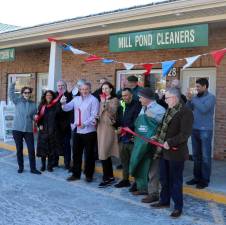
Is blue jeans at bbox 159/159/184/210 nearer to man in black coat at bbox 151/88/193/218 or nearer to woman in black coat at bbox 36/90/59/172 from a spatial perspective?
man in black coat at bbox 151/88/193/218

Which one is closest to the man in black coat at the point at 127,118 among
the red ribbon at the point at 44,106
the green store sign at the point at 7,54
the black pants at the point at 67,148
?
the red ribbon at the point at 44,106

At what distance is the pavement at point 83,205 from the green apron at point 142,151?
0.41 m

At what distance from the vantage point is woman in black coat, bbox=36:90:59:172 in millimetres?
7832

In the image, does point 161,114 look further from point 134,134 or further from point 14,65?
point 14,65

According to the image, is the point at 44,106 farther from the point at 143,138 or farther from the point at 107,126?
the point at 143,138

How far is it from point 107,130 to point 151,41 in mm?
2202

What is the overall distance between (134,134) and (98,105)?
1.12m

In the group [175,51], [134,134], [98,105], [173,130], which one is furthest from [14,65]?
[173,130]

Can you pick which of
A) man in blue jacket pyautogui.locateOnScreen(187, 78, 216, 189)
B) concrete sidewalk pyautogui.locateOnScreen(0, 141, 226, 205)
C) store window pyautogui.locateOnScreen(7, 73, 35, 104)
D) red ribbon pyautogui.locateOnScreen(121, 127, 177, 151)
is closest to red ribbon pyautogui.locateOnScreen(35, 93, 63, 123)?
concrete sidewalk pyautogui.locateOnScreen(0, 141, 226, 205)

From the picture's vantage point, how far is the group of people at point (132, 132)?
5344mm

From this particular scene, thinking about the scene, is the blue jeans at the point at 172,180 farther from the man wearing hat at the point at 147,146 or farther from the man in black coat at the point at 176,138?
the man wearing hat at the point at 147,146

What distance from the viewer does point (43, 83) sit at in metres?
13.9

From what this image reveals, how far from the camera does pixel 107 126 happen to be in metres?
6.82

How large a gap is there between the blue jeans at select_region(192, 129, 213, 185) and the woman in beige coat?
1.32 metres
